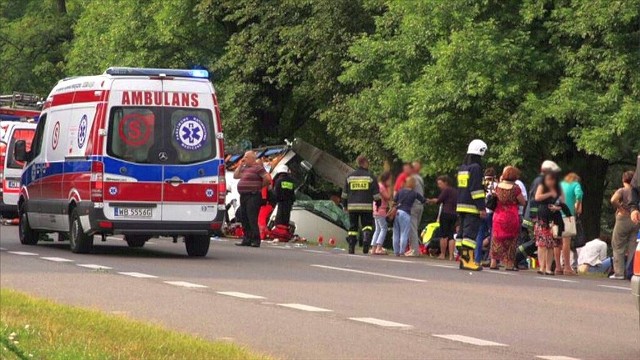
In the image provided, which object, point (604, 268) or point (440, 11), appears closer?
point (604, 268)

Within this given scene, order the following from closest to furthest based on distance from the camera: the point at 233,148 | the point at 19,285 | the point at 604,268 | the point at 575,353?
the point at 575,353 < the point at 19,285 < the point at 604,268 < the point at 233,148

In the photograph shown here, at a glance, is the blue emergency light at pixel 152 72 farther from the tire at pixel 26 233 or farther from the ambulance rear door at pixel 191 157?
the tire at pixel 26 233

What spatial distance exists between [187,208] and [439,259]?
529 centimetres

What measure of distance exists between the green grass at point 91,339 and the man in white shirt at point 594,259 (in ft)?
43.1

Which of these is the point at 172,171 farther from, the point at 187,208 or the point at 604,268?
the point at 604,268

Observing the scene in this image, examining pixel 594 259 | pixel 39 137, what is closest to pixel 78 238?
pixel 39 137

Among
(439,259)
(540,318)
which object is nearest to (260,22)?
(439,259)

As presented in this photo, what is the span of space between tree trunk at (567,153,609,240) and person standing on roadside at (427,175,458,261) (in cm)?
55

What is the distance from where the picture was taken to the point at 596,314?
14828 millimetres

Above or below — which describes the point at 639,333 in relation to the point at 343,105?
below

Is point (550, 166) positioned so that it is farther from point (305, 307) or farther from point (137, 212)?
point (137, 212)

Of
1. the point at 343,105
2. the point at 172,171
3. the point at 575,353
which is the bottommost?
the point at 575,353

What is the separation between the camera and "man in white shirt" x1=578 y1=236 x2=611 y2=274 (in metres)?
24.8

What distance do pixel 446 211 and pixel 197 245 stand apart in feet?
31.9
